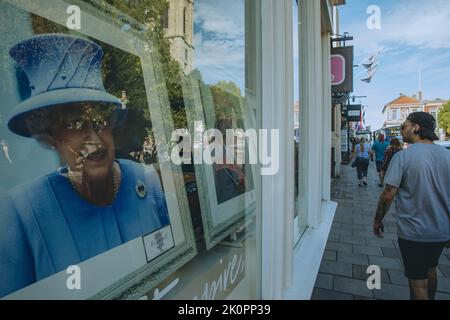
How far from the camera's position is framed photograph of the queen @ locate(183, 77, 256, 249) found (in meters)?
1.68

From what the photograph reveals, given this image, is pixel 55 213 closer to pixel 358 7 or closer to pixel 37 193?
pixel 37 193

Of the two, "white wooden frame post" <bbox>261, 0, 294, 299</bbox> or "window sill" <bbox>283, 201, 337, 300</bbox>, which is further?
"window sill" <bbox>283, 201, 337, 300</bbox>

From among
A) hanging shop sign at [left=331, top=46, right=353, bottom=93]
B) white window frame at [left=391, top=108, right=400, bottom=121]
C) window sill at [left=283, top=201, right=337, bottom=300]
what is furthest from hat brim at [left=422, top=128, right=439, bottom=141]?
white window frame at [left=391, top=108, right=400, bottom=121]

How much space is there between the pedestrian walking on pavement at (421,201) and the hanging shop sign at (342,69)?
447 cm

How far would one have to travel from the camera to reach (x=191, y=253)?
1.55 metres

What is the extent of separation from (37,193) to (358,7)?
3.42m

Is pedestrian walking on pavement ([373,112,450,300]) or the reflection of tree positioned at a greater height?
the reflection of tree

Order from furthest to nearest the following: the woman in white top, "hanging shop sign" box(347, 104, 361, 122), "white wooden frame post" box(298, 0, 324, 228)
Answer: "hanging shop sign" box(347, 104, 361, 122) → the woman in white top → "white wooden frame post" box(298, 0, 324, 228)

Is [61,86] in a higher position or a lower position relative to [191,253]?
higher

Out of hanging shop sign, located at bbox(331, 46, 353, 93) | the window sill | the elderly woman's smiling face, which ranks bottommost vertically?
the window sill

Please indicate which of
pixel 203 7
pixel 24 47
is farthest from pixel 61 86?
pixel 203 7

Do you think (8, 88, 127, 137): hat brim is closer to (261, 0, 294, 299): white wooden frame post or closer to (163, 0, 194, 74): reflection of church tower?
(163, 0, 194, 74): reflection of church tower

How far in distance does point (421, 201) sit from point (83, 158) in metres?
2.36

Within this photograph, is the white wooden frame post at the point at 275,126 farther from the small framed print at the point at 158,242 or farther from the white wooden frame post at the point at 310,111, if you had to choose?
the white wooden frame post at the point at 310,111
